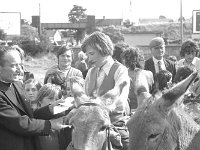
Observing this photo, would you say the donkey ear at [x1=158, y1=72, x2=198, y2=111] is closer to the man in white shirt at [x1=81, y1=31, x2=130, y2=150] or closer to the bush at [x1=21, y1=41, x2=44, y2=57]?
the man in white shirt at [x1=81, y1=31, x2=130, y2=150]

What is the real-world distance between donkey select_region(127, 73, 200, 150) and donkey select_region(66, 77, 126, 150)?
1.15 feet

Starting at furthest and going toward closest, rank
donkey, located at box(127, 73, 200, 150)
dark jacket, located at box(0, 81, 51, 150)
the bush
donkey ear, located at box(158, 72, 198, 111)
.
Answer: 1. the bush
2. dark jacket, located at box(0, 81, 51, 150)
3. donkey, located at box(127, 73, 200, 150)
4. donkey ear, located at box(158, 72, 198, 111)

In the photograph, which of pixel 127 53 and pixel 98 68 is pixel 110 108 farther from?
pixel 127 53

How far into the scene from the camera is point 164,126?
4.09 m

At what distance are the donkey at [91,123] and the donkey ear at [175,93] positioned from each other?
2.22ft

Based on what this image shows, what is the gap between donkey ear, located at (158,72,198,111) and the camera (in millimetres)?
3867

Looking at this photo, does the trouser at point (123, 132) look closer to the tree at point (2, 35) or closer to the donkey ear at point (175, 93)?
the donkey ear at point (175, 93)

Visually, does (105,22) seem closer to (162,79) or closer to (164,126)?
(162,79)

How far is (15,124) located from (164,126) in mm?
1767

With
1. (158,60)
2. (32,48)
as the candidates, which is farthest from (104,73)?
(32,48)

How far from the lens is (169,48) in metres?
39.2

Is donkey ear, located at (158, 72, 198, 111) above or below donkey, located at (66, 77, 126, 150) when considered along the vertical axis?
A: above

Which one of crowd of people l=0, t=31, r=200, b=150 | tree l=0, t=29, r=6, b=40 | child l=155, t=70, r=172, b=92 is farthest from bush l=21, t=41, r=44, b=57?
child l=155, t=70, r=172, b=92

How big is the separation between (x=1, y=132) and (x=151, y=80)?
285 centimetres
